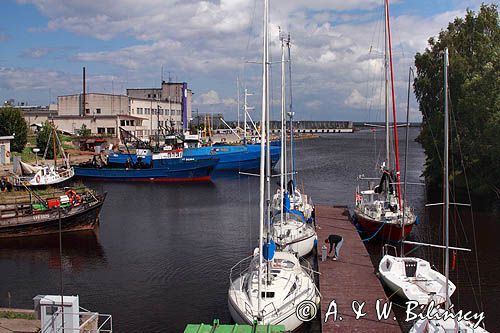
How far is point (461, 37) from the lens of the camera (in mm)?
46844

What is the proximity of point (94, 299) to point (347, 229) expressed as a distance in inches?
574

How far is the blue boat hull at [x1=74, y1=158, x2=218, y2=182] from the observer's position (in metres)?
60.3

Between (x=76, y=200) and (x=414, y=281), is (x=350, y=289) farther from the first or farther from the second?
(x=76, y=200)

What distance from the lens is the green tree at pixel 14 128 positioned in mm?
65725

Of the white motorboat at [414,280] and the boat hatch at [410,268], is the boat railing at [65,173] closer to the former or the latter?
the white motorboat at [414,280]

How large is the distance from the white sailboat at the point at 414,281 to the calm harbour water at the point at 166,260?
6.11 feet

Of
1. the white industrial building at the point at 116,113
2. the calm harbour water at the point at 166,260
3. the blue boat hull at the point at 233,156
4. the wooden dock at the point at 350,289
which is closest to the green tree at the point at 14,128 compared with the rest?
the white industrial building at the point at 116,113

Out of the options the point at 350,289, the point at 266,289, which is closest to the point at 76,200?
the point at 266,289

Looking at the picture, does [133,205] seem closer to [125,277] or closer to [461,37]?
[125,277]

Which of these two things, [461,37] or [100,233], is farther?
[461,37]

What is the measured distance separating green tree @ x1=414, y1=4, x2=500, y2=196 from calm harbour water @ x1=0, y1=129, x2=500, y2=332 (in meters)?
4.85

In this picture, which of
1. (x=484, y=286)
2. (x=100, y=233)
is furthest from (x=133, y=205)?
(x=484, y=286)

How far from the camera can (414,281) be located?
66.2ft

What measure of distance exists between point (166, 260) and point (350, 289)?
11.3 metres
